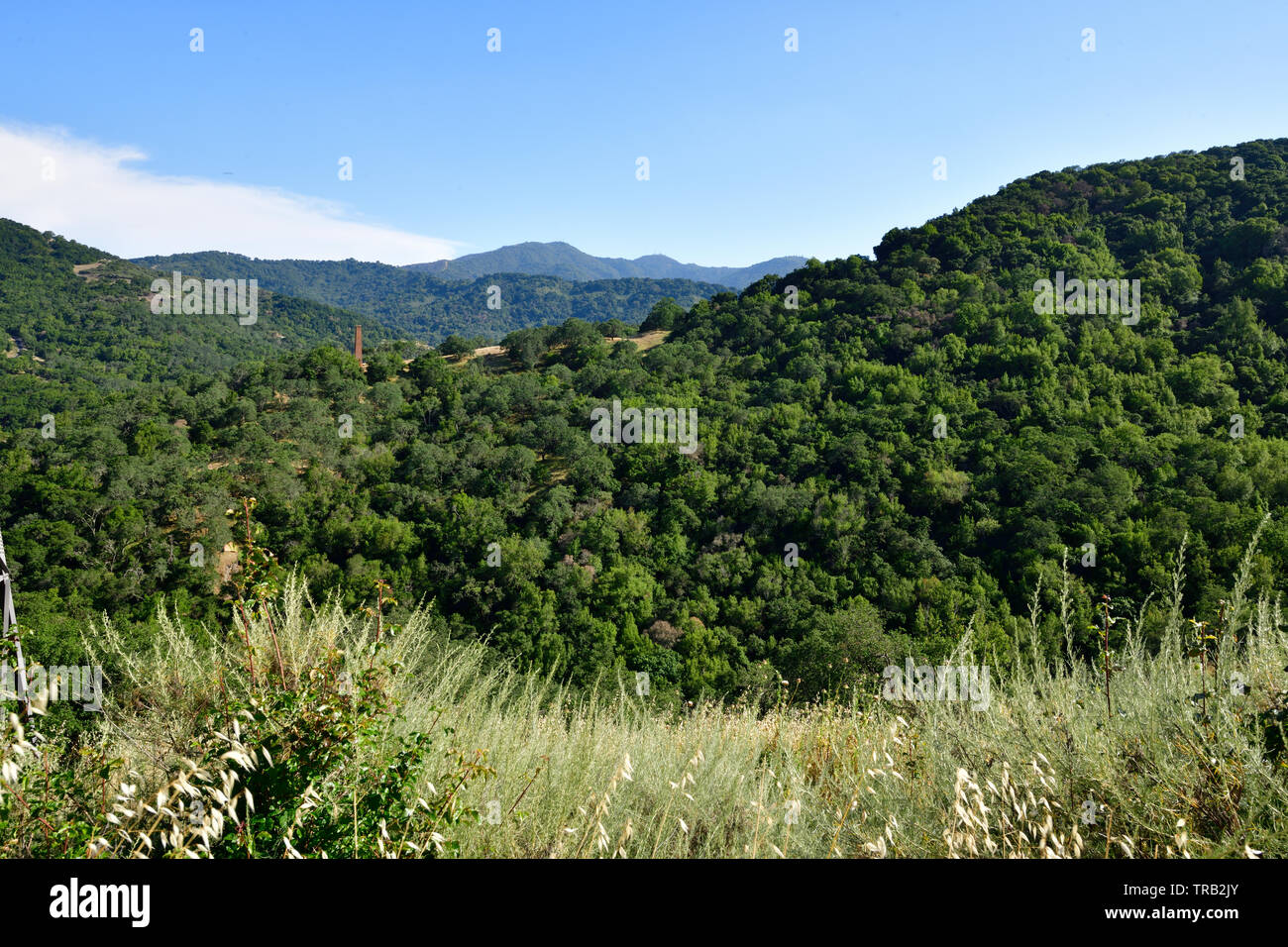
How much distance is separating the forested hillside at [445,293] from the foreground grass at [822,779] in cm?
9084

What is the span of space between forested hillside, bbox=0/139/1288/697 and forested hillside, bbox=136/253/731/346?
208 ft

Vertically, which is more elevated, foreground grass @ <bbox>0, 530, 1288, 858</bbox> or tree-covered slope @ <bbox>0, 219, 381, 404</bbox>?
tree-covered slope @ <bbox>0, 219, 381, 404</bbox>

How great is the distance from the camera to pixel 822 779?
330 cm

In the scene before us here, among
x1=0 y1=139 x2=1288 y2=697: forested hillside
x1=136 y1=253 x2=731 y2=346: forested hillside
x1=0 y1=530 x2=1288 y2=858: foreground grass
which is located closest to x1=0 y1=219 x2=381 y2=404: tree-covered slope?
x1=0 y1=139 x2=1288 y2=697: forested hillside

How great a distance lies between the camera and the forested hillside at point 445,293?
108 metres

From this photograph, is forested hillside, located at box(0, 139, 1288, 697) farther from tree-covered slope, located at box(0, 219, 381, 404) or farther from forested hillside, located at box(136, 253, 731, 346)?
forested hillside, located at box(136, 253, 731, 346)

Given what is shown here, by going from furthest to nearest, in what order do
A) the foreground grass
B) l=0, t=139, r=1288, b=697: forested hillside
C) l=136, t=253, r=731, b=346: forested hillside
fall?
l=136, t=253, r=731, b=346: forested hillside, l=0, t=139, r=1288, b=697: forested hillside, the foreground grass

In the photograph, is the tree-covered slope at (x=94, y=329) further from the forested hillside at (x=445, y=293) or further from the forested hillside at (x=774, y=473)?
the forested hillside at (x=445, y=293)

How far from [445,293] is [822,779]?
140 meters

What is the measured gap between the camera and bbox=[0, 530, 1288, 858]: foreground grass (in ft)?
6.81

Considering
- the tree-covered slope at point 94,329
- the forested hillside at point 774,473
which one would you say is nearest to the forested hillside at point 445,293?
the tree-covered slope at point 94,329

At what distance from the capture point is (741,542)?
2267 centimetres
